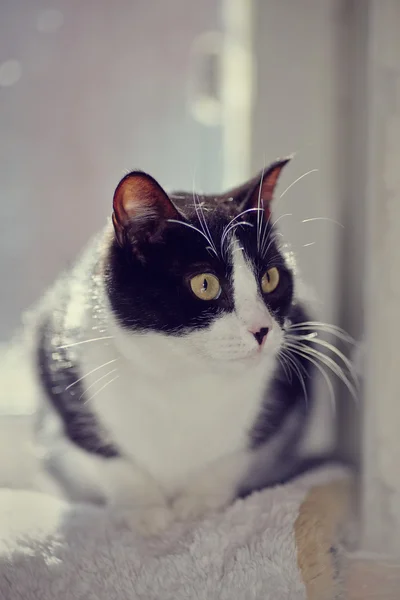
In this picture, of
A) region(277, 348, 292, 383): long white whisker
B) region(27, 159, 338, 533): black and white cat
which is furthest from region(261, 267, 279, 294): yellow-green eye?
region(277, 348, 292, 383): long white whisker

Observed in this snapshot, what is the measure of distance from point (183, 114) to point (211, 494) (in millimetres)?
574

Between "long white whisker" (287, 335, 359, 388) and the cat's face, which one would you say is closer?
the cat's face

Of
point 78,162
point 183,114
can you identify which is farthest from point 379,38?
point 78,162

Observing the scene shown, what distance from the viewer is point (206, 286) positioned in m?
0.75

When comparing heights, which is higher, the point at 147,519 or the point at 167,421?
the point at 167,421

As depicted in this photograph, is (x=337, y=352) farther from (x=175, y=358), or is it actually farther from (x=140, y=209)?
(x=140, y=209)

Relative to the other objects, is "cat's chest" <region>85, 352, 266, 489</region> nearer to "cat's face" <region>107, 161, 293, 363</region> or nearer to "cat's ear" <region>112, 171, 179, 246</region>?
"cat's face" <region>107, 161, 293, 363</region>

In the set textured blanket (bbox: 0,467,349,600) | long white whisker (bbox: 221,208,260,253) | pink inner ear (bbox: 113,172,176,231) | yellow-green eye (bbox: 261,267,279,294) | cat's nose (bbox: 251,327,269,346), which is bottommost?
textured blanket (bbox: 0,467,349,600)

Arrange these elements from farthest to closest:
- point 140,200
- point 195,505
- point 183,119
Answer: point 183,119 → point 195,505 → point 140,200

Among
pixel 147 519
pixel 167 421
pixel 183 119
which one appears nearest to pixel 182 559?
pixel 147 519

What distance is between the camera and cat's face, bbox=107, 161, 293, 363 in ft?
2.39

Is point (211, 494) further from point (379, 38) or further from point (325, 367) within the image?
point (379, 38)

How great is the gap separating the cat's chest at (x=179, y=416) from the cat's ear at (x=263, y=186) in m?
0.23

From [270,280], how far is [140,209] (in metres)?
0.20
